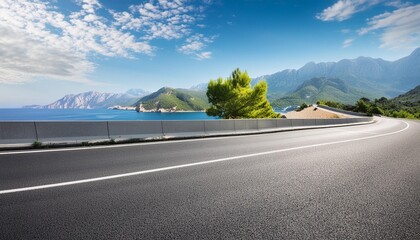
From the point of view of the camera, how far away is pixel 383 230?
2.81 m

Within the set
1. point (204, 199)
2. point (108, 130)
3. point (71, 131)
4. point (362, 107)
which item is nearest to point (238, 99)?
point (108, 130)

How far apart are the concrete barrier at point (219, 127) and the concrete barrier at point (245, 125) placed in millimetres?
369

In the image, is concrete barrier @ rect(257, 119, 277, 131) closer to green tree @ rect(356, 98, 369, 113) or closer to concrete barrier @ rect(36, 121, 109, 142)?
concrete barrier @ rect(36, 121, 109, 142)

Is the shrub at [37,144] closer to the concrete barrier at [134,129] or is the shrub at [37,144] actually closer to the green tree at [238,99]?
the concrete barrier at [134,129]

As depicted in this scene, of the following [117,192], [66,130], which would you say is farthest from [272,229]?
[66,130]

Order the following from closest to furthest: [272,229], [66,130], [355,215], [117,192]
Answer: [272,229], [355,215], [117,192], [66,130]

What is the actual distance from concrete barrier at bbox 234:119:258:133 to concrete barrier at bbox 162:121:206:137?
2.86 metres

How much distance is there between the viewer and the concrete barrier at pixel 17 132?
26.0 feet

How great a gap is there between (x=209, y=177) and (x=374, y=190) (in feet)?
10.3

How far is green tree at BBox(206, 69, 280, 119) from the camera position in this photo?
148ft

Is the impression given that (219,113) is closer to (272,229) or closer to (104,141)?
(104,141)

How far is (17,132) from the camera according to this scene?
320 inches

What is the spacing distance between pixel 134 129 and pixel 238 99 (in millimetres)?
36206

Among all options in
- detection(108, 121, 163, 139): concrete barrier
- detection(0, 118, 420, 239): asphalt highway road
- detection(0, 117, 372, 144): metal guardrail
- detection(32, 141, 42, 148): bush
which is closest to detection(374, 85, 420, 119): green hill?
detection(0, 117, 372, 144): metal guardrail
